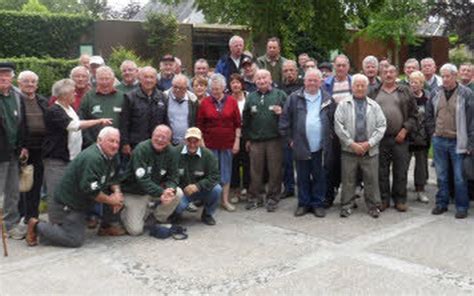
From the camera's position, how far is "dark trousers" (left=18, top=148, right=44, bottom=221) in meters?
6.77

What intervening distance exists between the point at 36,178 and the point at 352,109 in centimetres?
407

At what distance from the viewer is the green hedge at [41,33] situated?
954 inches

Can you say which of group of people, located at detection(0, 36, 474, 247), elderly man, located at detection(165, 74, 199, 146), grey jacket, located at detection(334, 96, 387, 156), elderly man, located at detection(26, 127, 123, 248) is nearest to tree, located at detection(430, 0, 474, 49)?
group of people, located at detection(0, 36, 474, 247)

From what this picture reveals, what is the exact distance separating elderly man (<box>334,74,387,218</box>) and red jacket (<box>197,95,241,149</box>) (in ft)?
4.66

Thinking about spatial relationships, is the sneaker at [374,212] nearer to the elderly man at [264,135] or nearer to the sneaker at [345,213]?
the sneaker at [345,213]

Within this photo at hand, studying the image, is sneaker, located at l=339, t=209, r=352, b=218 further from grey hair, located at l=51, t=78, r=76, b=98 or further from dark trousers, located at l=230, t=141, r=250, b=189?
grey hair, located at l=51, t=78, r=76, b=98

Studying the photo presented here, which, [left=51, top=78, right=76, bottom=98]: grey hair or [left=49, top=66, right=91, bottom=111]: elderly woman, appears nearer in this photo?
[left=51, top=78, right=76, bottom=98]: grey hair

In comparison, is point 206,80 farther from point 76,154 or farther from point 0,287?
point 0,287

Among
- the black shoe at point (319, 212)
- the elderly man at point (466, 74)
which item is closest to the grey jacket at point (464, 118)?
the elderly man at point (466, 74)

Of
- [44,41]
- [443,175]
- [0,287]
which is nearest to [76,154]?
[0,287]

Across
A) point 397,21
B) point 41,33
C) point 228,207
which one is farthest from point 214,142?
point 397,21

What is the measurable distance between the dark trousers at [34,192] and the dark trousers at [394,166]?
4.42 meters

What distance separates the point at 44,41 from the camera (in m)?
25.0

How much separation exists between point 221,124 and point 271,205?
1.33 metres
